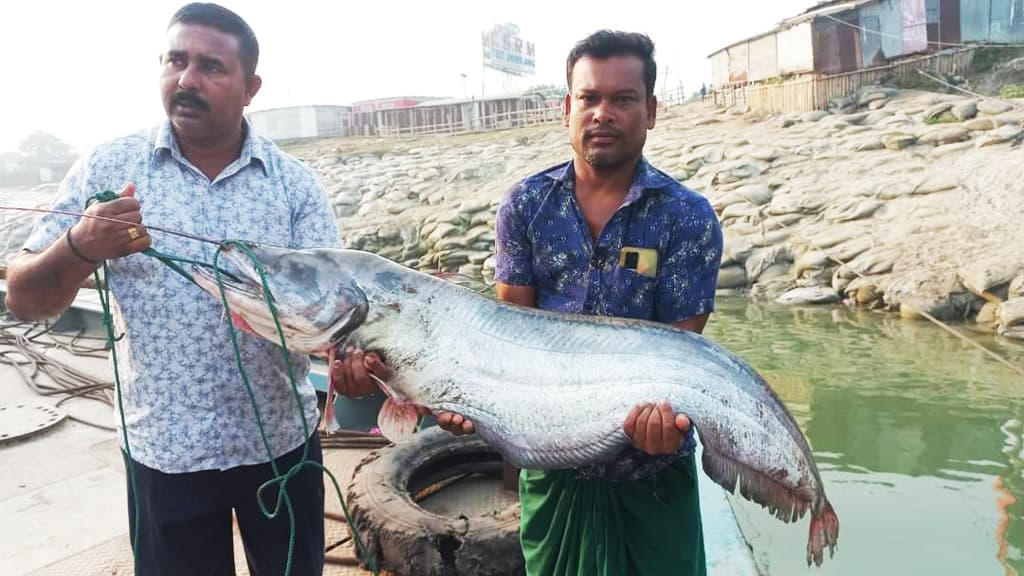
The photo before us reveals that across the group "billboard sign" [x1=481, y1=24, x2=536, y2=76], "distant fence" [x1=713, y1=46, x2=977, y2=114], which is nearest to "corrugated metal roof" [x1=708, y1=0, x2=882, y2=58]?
"distant fence" [x1=713, y1=46, x2=977, y2=114]

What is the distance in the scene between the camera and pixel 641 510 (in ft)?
8.05

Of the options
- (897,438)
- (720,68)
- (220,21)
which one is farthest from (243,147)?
(720,68)

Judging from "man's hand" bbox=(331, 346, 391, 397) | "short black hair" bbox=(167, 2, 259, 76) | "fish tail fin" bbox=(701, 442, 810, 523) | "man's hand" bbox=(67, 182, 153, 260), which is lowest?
"fish tail fin" bbox=(701, 442, 810, 523)

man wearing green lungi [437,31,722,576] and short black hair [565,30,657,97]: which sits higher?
short black hair [565,30,657,97]

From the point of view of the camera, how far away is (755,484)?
7.74 feet

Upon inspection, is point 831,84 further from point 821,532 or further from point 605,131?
point 821,532

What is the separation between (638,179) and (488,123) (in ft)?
125

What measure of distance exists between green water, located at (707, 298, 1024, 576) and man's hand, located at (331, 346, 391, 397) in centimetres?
371

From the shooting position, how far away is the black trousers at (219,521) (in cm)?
240

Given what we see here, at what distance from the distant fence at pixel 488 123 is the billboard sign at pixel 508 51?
50.6ft

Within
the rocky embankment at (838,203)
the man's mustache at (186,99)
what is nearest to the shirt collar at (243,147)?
the man's mustache at (186,99)

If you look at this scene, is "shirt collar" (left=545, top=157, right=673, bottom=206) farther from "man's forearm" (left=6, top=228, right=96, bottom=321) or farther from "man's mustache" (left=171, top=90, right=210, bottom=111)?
"man's forearm" (left=6, top=228, right=96, bottom=321)

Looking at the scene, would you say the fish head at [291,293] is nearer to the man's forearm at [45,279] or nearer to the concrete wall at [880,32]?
the man's forearm at [45,279]

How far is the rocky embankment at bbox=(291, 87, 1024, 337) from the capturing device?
11562mm
